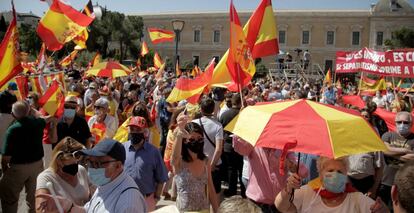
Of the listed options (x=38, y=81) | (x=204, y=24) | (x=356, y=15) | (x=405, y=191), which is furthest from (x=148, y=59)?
(x=405, y=191)

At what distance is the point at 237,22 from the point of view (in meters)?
4.70

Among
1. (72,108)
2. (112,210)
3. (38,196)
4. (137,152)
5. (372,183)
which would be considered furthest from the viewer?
(72,108)

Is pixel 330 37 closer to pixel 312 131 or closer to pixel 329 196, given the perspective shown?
pixel 329 196

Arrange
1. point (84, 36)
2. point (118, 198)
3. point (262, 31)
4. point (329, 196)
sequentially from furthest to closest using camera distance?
point (84, 36) < point (262, 31) < point (329, 196) < point (118, 198)

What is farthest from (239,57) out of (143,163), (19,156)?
(19,156)

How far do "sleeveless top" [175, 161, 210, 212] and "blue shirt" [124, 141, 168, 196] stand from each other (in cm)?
46

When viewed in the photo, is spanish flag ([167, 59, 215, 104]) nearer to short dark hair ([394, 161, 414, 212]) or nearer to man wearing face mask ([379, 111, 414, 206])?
man wearing face mask ([379, 111, 414, 206])

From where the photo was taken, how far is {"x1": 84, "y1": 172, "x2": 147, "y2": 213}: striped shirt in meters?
2.48

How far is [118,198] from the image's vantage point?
254cm

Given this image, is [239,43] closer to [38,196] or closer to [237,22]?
[237,22]

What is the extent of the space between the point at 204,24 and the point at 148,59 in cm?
2152

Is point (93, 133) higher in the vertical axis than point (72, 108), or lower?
lower

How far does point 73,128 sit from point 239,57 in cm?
219

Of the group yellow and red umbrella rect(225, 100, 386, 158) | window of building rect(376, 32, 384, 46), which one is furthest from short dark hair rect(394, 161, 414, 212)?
window of building rect(376, 32, 384, 46)
